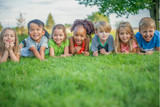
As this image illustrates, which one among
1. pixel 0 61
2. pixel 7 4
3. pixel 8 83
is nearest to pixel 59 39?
pixel 0 61

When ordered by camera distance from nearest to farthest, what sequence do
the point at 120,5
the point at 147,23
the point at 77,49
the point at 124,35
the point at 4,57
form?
1. the point at 4,57
2. the point at 147,23
3. the point at 124,35
4. the point at 77,49
5. the point at 120,5

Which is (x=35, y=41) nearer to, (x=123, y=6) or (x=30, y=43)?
(x=30, y=43)

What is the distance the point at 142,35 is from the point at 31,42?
3.85 m

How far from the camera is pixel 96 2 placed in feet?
29.2

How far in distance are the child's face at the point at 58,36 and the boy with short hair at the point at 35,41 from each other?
0.37 m

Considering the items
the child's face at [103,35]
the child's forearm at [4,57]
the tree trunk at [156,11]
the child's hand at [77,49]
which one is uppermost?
the tree trunk at [156,11]

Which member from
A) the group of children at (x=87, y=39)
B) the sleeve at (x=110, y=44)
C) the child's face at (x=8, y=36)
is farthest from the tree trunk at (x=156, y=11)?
the child's face at (x=8, y=36)

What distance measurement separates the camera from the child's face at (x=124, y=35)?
4380mm

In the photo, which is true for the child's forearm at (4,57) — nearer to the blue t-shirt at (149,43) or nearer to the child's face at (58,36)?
the child's face at (58,36)

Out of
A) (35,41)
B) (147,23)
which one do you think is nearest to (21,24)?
(35,41)

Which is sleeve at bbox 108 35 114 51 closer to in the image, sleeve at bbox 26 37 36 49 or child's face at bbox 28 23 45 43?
child's face at bbox 28 23 45 43

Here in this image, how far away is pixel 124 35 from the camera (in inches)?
173

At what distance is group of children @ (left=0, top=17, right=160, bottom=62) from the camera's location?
4.35 metres

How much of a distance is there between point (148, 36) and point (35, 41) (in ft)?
12.8
